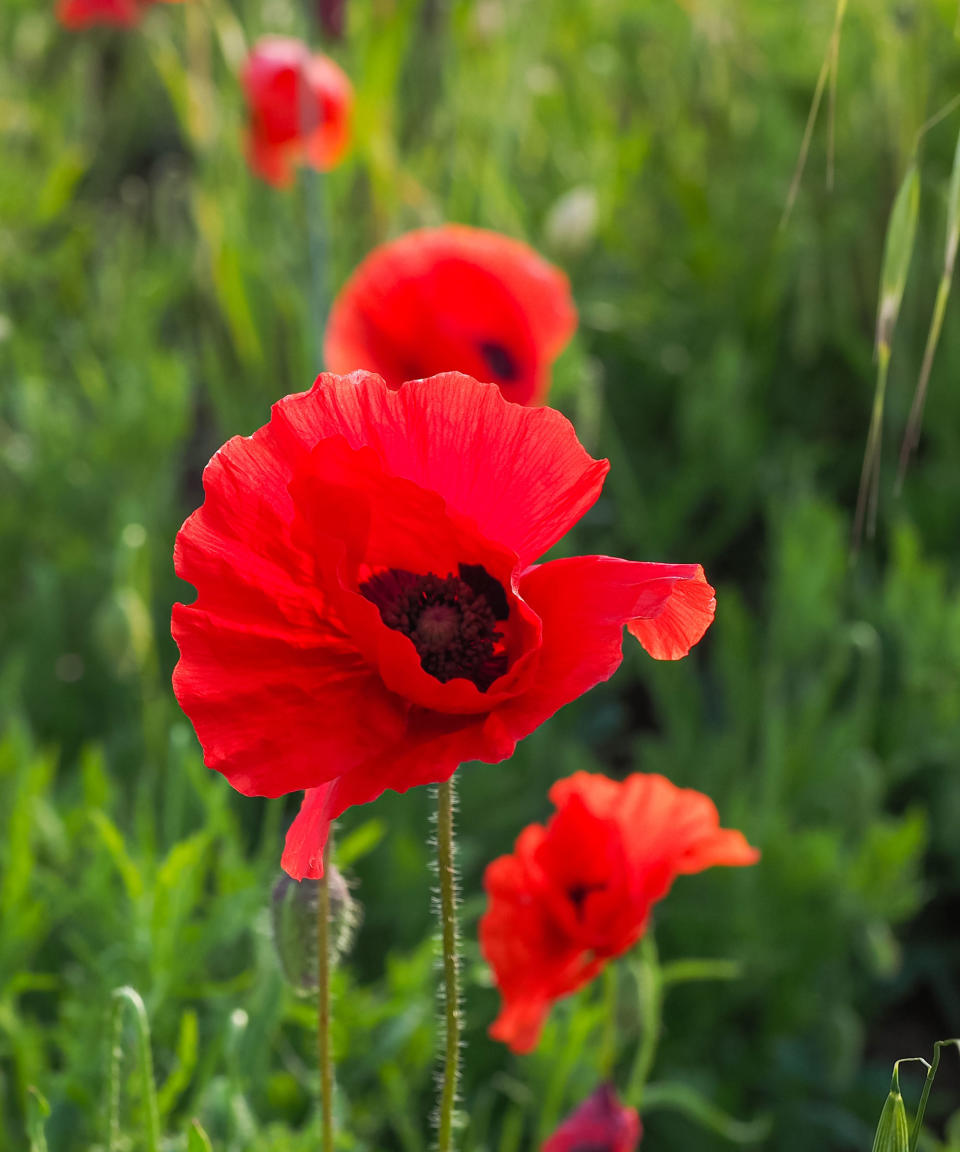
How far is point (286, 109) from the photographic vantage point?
5.55 ft

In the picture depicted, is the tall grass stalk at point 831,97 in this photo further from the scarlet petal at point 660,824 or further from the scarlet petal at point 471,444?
the scarlet petal at point 660,824

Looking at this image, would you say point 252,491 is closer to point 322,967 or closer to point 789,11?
point 322,967

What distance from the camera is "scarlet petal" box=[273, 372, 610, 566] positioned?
499 mm

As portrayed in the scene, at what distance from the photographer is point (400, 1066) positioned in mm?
1059

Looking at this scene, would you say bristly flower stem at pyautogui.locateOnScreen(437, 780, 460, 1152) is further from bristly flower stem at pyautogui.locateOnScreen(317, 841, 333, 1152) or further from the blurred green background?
the blurred green background

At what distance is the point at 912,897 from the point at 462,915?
412 millimetres

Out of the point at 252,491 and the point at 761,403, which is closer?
the point at 252,491

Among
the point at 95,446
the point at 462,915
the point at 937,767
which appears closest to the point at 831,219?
the point at 937,767

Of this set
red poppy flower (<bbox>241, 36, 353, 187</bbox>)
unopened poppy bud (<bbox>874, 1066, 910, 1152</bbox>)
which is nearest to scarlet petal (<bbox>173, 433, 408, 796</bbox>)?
unopened poppy bud (<bbox>874, 1066, 910, 1152</bbox>)

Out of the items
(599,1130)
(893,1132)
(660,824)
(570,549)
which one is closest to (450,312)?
(570,549)

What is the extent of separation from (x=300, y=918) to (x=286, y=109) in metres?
1.30

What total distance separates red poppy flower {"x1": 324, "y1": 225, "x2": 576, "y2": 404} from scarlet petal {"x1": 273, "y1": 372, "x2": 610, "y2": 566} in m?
0.79

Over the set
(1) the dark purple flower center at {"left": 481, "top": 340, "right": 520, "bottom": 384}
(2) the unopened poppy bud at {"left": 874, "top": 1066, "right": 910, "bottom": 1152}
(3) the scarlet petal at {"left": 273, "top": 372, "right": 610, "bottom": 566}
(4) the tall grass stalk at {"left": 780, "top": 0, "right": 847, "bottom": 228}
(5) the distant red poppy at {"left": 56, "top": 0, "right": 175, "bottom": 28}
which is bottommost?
(1) the dark purple flower center at {"left": 481, "top": 340, "right": 520, "bottom": 384}

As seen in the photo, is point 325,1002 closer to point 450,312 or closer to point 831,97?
point 831,97
